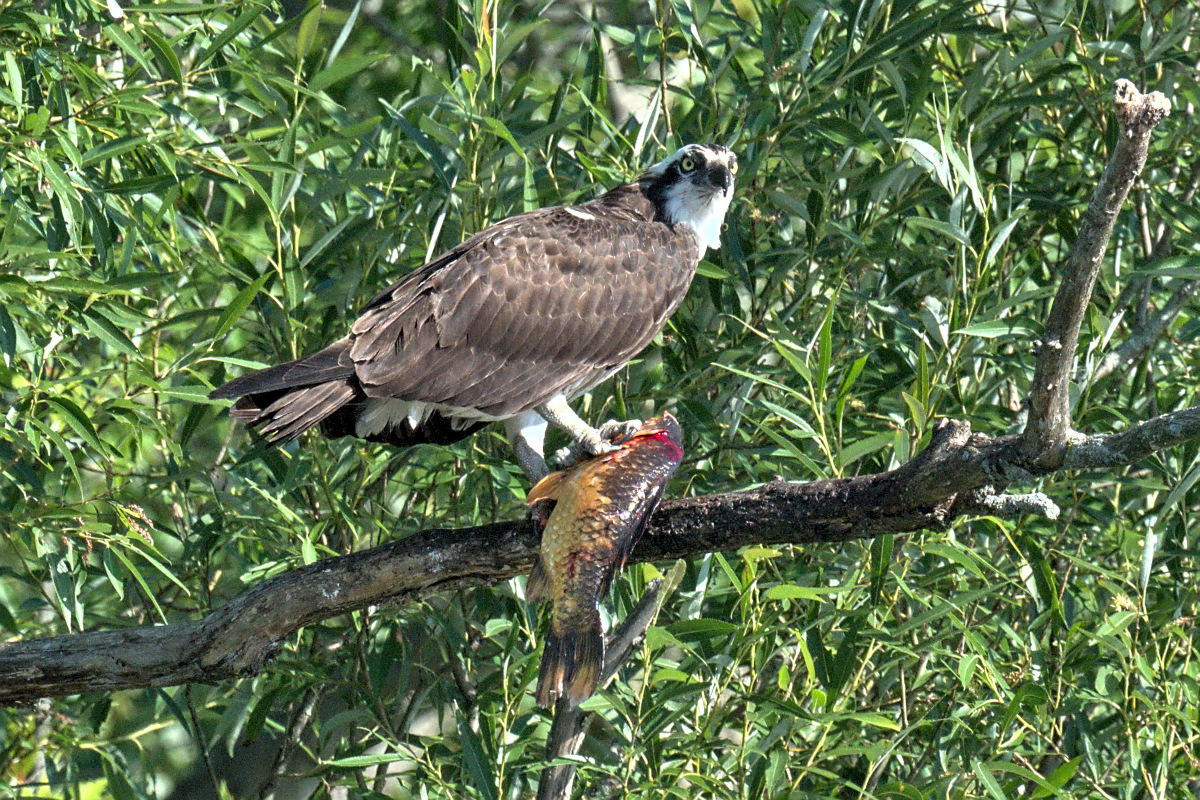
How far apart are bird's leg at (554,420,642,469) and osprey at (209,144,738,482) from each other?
0.07 ft

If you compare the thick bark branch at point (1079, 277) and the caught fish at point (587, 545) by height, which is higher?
the thick bark branch at point (1079, 277)

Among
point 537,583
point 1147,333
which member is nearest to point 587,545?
point 537,583

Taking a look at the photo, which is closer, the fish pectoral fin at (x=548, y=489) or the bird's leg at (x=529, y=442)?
the fish pectoral fin at (x=548, y=489)

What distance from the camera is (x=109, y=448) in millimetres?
3787

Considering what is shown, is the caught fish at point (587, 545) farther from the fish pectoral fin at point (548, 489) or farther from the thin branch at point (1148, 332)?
the thin branch at point (1148, 332)

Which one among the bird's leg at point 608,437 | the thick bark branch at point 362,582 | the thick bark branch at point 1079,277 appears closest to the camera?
the thick bark branch at point 1079,277

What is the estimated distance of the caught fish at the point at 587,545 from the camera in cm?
289

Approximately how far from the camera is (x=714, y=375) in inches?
161

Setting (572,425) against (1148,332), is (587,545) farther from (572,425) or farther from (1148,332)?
(1148,332)

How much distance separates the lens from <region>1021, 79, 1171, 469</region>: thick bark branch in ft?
6.98

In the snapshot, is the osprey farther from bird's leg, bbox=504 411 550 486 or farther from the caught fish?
the caught fish

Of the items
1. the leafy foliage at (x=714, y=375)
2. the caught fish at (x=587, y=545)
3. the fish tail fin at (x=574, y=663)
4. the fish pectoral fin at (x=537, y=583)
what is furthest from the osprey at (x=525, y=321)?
the fish tail fin at (x=574, y=663)

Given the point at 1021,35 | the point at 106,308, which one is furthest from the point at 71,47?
the point at 1021,35

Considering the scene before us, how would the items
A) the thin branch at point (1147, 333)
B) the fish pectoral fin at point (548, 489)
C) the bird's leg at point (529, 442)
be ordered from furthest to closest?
the thin branch at point (1147, 333), the bird's leg at point (529, 442), the fish pectoral fin at point (548, 489)
